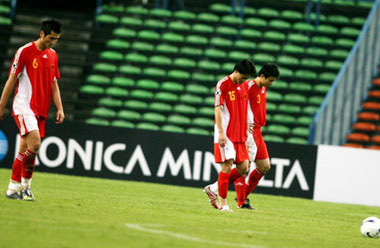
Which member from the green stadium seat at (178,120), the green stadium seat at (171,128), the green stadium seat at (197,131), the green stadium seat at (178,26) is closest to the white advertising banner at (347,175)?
the green stadium seat at (197,131)

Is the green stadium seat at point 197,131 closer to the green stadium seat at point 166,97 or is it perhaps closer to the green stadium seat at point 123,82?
the green stadium seat at point 166,97

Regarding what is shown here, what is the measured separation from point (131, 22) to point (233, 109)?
12.8 m

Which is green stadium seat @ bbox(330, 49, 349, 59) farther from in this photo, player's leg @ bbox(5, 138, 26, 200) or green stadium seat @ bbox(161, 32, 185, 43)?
player's leg @ bbox(5, 138, 26, 200)

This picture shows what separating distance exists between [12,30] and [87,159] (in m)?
8.22

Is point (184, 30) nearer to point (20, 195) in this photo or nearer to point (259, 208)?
point (259, 208)

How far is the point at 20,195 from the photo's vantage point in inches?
340

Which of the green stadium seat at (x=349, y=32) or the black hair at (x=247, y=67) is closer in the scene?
the black hair at (x=247, y=67)

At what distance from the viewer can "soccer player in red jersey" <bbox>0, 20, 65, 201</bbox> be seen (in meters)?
8.39

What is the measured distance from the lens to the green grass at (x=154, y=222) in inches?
234

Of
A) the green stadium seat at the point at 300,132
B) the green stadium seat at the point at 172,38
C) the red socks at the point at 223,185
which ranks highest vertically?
the green stadium seat at the point at 172,38

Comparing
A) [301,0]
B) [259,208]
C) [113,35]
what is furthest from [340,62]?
[259,208]

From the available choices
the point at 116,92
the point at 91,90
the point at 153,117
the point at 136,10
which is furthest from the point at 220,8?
the point at 153,117

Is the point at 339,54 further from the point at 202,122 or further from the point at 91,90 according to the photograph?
the point at 91,90

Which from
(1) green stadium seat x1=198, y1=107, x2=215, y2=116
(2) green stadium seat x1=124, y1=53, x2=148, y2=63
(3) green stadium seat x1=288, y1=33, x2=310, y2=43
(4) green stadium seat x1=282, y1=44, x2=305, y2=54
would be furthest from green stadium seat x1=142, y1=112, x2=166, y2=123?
(3) green stadium seat x1=288, y1=33, x2=310, y2=43
